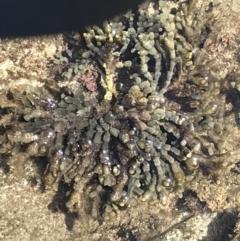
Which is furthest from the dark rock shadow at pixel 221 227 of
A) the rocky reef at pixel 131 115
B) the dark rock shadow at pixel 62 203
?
the dark rock shadow at pixel 62 203

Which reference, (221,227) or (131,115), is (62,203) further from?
(221,227)

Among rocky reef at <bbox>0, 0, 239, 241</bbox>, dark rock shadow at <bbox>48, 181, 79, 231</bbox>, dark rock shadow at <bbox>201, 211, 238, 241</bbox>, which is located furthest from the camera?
dark rock shadow at <bbox>201, 211, 238, 241</bbox>

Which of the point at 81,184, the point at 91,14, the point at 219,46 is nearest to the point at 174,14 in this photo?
the point at 219,46

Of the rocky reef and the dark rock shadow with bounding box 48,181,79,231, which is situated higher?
the rocky reef

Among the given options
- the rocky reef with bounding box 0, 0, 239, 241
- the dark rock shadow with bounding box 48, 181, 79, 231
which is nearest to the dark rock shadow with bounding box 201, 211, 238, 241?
the rocky reef with bounding box 0, 0, 239, 241

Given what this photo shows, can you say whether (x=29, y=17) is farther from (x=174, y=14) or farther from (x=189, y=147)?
(x=189, y=147)

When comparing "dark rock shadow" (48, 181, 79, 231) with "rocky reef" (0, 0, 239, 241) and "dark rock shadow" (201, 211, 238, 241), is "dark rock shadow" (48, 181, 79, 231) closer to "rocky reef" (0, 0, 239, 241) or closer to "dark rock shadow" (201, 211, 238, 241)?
"rocky reef" (0, 0, 239, 241)

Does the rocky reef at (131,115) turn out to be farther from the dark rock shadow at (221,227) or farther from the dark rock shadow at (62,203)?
the dark rock shadow at (221,227)

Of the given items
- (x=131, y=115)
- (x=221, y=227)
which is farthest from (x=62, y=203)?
(x=221, y=227)
